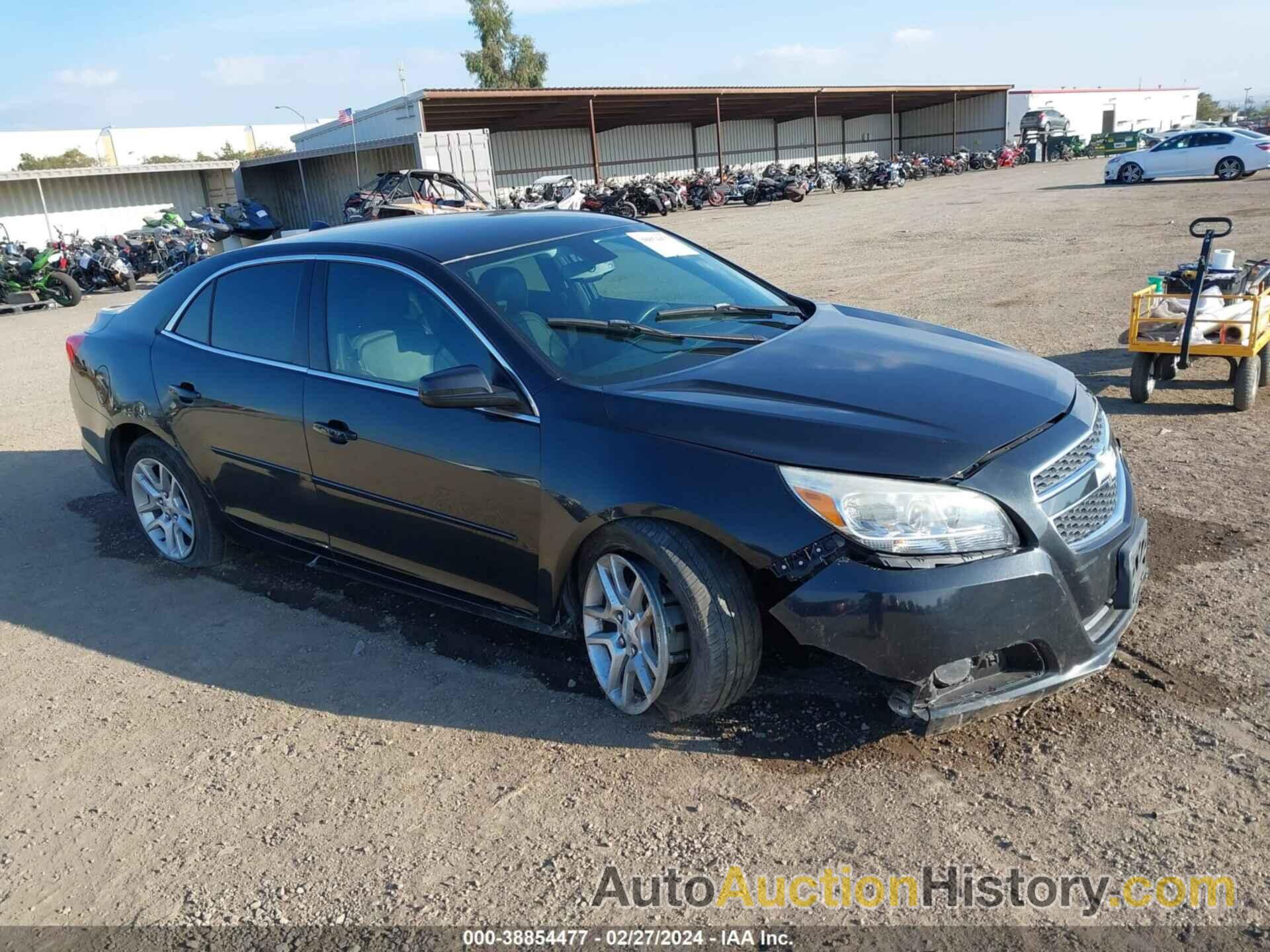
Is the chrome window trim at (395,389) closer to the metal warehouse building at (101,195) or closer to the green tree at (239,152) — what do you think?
the metal warehouse building at (101,195)

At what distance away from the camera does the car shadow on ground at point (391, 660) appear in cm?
335

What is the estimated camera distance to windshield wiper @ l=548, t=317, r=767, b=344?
376 cm

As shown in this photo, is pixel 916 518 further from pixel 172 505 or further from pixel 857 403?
pixel 172 505

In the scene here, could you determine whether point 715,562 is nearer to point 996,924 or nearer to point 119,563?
point 996,924

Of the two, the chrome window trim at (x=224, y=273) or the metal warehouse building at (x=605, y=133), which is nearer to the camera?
the chrome window trim at (x=224, y=273)

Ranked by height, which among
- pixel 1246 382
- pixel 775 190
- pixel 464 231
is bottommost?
pixel 775 190

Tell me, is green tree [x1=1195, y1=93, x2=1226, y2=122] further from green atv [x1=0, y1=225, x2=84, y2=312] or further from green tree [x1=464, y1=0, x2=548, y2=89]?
green atv [x1=0, y1=225, x2=84, y2=312]

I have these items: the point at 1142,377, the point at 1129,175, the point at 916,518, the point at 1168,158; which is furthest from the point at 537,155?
the point at 916,518

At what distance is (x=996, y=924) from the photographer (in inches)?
96.2

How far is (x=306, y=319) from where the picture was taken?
13.8 ft

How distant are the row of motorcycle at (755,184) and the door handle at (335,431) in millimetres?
22717

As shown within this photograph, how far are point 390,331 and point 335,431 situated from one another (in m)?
0.47

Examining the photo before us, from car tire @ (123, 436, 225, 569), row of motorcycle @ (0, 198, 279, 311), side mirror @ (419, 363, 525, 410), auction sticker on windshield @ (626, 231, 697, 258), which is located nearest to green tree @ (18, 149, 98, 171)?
row of motorcycle @ (0, 198, 279, 311)

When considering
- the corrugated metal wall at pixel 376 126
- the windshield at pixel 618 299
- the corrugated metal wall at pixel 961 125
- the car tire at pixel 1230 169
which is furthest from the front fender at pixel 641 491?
the corrugated metal wall at pixel 961 125
